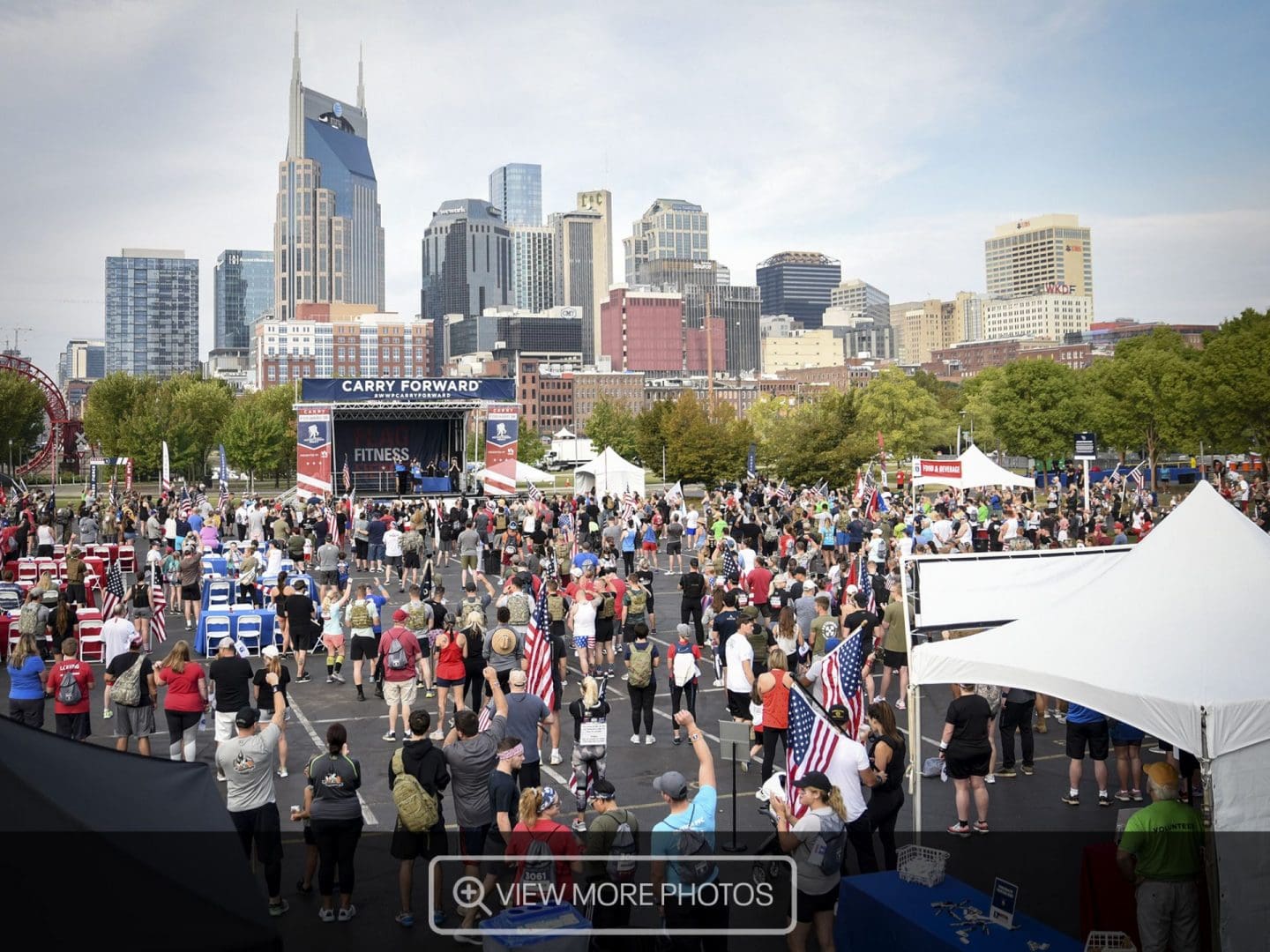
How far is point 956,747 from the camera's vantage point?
372 inches

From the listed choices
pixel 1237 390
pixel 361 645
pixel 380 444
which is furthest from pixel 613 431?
pixel 361 645

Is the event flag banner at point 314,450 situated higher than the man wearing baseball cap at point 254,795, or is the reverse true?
the event flag banner at point 314,450

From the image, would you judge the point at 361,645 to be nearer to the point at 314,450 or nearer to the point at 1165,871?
the point at 1165,871

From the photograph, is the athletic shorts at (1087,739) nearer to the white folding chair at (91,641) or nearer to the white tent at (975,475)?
the white folding chair at (91,641)

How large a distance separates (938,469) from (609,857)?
22109 mm

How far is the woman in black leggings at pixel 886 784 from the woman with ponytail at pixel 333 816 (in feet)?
13.3

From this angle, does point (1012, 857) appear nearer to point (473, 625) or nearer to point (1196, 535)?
point (1196, 535)

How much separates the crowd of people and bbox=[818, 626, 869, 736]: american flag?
22 centimetres

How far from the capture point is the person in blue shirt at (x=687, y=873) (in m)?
6.89

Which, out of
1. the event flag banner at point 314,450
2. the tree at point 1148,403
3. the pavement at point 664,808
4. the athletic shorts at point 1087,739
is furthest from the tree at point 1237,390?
the athletic shorts at point 1087,739

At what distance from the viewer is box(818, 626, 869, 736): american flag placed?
36.1 feet

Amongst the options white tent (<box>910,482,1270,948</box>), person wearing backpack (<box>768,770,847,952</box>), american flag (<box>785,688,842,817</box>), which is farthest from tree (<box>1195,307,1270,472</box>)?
person wearing backpack (<box>768,770,847,952</box>)

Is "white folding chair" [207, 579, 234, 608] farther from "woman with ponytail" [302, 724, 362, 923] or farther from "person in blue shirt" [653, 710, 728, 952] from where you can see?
"person in blue shirt" [653, 710, 728, 952]

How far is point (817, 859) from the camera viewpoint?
281 inches
